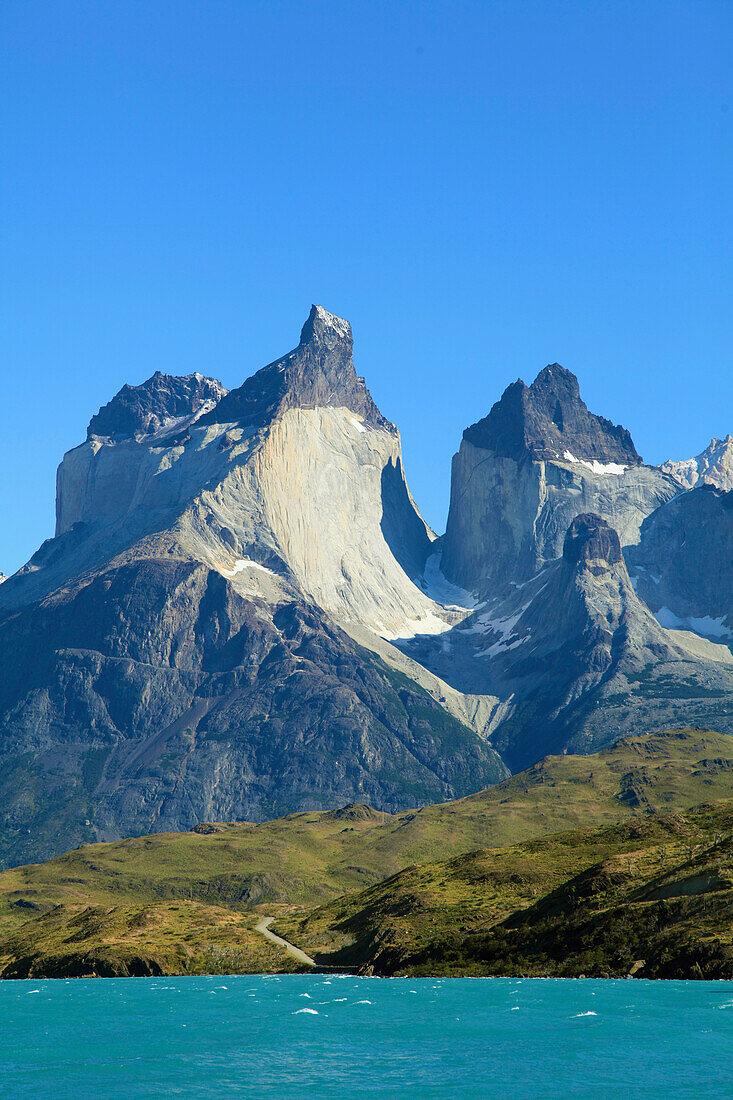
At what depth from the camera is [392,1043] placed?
11681cm

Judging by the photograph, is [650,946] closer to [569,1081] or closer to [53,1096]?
[569,1081]

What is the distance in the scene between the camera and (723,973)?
449 ft

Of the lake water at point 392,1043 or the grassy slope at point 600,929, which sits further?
the grassy slope at point 600,929

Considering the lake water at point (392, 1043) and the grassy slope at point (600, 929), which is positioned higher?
the grassy slope at point (600, 929)

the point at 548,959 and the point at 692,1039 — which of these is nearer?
the point at 692,1039

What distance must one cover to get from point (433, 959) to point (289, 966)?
33274 mm

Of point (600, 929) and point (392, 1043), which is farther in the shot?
point (600, 929)

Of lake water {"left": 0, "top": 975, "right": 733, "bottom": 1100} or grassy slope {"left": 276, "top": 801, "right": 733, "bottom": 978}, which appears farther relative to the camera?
grassy slope {"left": 276, "top": 801, "right": 733, "bottom": 978}

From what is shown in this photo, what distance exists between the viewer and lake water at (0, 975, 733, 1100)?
3890 inches

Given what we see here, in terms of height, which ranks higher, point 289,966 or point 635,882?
point 635,882

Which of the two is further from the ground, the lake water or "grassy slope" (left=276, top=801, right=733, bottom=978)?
"grassy slope" (left=276, top=801, right=733, bottom=978)

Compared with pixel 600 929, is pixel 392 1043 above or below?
below

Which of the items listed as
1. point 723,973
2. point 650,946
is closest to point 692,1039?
point 723,973

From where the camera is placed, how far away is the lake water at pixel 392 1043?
3890 inches
